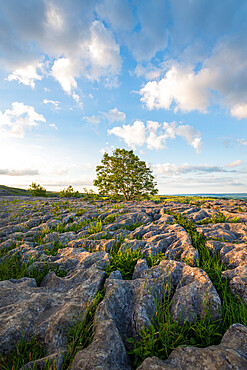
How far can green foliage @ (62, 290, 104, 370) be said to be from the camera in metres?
2.61

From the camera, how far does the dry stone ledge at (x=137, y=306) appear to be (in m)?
2.55

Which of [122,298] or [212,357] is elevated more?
[212,357]

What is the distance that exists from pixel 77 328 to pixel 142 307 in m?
1.25

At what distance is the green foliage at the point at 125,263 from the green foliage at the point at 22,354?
7.27ft

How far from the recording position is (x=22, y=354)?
278cm

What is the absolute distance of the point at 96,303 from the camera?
368 centimetres

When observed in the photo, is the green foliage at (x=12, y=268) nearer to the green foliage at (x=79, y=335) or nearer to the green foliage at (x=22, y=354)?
the green foliage at (x=22, y=354)

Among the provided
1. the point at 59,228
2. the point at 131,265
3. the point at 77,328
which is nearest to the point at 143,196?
the point at 59,228

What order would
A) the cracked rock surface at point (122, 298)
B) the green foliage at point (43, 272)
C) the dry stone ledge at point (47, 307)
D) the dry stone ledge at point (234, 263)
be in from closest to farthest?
the cracked rock surface at point (122, 298)
the dry stone ledge at point (47, 307)
the dry stone ledge at point (234, 263)
the green foliage at point (43, 272)

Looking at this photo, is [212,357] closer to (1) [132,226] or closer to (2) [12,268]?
(2) [12,268]

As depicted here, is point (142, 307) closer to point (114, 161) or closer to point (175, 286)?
point (175, 286)

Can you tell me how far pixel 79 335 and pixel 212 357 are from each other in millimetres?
2039

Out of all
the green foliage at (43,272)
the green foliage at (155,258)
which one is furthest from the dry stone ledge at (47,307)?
the green foliage at (155,258)

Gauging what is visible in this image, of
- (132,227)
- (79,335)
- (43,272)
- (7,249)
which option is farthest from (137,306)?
(7,249)
